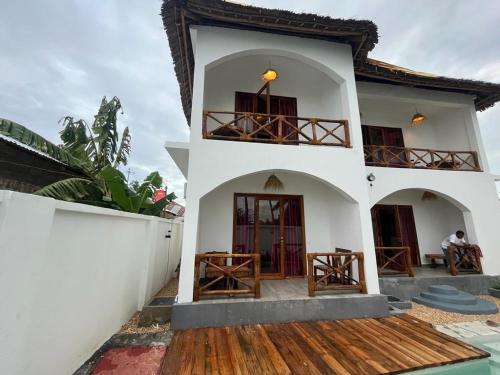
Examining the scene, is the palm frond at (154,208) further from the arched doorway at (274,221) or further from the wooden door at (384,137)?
the wooden door at (384,137)

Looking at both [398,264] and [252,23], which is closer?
[252,23]

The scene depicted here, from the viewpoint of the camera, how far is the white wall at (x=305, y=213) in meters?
6.25

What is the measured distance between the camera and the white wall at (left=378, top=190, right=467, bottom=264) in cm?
820

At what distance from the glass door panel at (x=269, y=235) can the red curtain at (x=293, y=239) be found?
263 millimetres

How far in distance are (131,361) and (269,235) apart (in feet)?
14.5

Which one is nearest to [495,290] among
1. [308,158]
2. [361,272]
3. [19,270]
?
[361,272]

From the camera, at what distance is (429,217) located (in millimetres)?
8375

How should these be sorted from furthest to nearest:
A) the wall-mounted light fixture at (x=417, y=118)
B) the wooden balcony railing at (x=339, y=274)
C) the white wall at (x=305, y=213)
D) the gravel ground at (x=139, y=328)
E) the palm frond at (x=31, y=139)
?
the wall-mounted light fixture at (x=417, y=118), the white wall at (x=305, y=213), the wooden balcony railing at (x=339, y=274), the gravel ground at (x=139, y=328), the palm frond at (x=31, y=139)

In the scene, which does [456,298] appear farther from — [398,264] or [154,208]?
[154,208]

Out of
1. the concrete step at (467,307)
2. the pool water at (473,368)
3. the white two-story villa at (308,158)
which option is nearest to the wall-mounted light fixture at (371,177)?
the white two-story villa at (308,158)

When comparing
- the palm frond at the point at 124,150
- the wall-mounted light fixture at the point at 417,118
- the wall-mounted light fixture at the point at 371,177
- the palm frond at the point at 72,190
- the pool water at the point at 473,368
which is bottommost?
the pool water at the point at 473,368

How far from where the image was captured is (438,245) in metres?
8.26

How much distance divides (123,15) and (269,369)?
426 inches

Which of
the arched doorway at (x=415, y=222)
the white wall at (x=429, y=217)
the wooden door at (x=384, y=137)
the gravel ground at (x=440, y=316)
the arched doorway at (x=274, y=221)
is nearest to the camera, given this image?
the gravel ground at (x=440, y=316)
